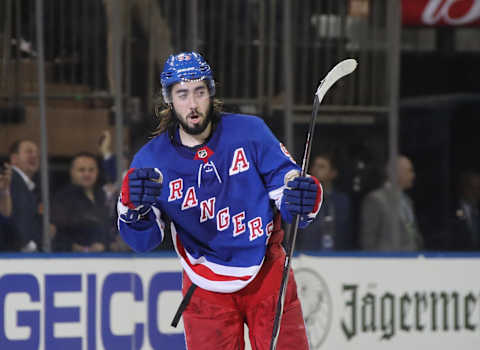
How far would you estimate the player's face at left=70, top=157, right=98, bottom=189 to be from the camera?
5.60m

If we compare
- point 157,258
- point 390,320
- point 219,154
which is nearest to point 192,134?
point 219,154

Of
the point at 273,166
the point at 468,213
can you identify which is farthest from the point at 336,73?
the point at 468,213

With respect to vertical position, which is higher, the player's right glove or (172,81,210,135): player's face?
(172,81,210,135): player's face

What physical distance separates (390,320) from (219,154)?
2.47 m

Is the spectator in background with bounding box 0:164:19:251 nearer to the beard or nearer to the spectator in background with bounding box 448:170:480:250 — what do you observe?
the beard

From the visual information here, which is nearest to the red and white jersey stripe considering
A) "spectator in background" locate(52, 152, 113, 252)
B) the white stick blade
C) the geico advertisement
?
the white stick blade

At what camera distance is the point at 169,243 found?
5410mm

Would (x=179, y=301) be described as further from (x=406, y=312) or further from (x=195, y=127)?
(x=195, y=127)

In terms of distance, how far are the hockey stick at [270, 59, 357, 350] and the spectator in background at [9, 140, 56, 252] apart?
2428mm

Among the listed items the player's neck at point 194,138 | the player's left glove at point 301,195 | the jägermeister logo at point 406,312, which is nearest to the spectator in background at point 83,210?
the jägermeister logo at point 406,312

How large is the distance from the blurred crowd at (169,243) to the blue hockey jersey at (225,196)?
2023 mm

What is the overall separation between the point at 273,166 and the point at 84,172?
2.42 m

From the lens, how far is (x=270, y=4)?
593 cm

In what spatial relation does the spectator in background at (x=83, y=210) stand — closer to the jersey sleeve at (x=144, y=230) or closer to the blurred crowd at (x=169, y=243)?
the blurred crowd at (x=169, y=243)
